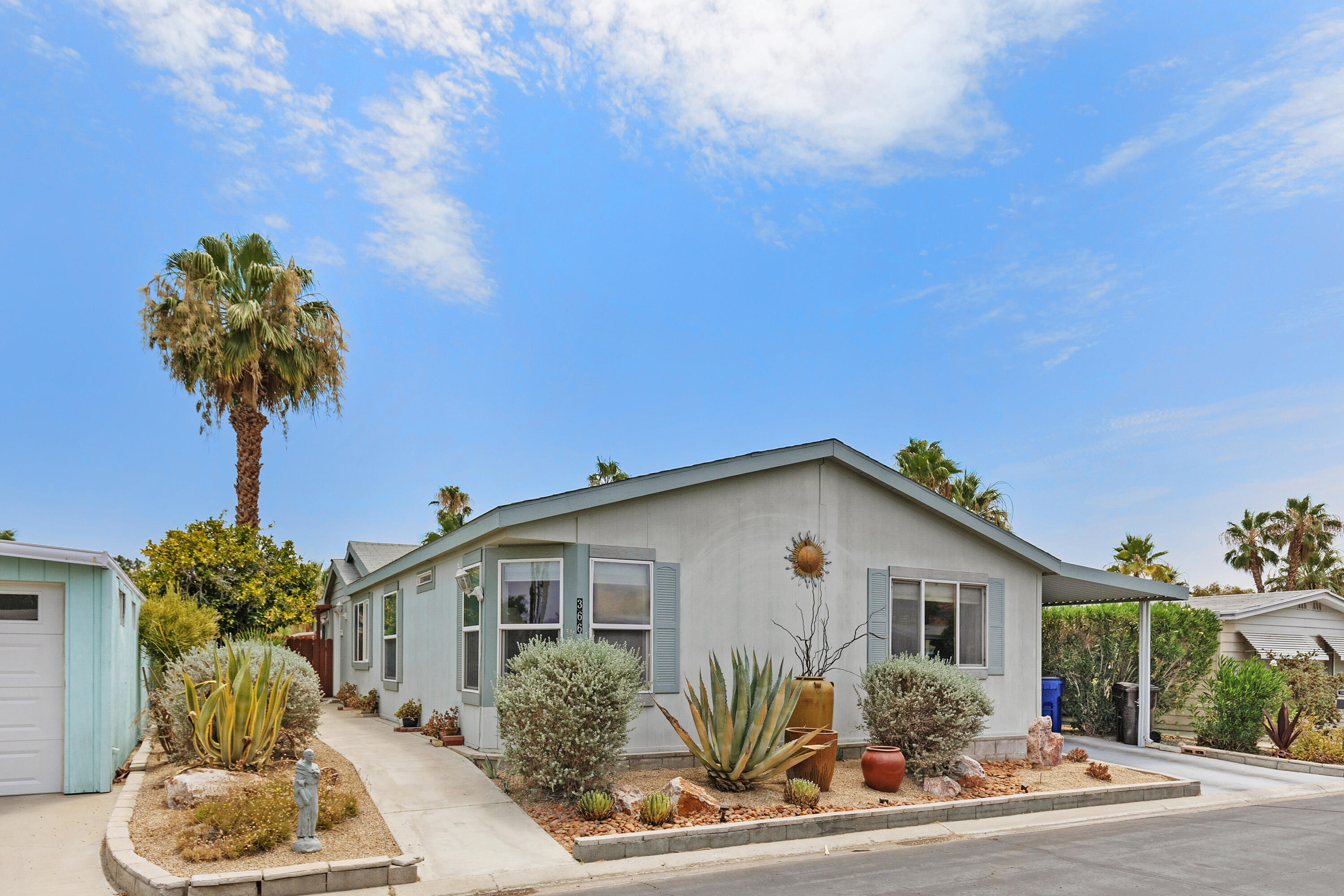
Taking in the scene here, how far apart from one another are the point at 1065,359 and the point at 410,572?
18517 mm

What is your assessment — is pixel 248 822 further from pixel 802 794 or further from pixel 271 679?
pixel 802 794

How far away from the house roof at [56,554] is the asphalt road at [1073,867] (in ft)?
20.9

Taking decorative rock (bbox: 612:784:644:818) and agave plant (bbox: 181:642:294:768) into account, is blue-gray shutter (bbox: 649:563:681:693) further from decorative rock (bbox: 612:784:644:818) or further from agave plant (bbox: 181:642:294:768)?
agave plant (bbox: 181:642:294:768)

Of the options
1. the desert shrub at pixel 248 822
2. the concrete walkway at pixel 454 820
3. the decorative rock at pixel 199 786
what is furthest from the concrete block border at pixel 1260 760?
the decorative rock at pixel 199 786

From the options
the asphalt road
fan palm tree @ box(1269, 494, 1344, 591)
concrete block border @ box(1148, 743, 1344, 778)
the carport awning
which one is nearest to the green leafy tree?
the asphalt road

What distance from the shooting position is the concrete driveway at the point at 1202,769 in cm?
1223

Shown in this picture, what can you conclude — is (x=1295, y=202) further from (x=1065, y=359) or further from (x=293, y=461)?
(x=293, y=461)

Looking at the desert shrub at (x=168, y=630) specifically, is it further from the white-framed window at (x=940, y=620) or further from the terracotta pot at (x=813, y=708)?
the white-framed window at (x=940, y=620)

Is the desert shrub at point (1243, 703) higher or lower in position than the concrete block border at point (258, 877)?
lower

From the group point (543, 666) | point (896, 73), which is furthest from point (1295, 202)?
point (543, 666)

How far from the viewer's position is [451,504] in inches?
1681

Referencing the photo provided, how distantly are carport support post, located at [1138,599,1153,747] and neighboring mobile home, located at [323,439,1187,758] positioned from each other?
953mm

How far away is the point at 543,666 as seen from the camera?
339 inches

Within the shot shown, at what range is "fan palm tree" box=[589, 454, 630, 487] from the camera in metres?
35.9
